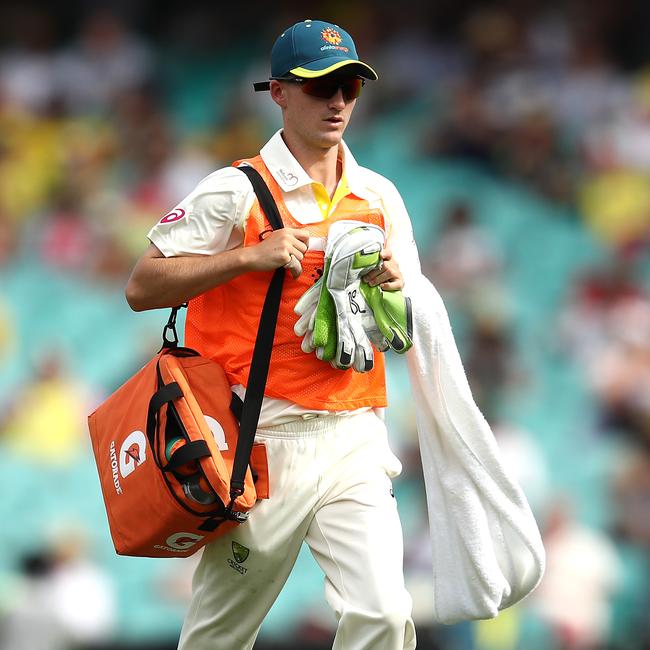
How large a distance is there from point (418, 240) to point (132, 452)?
6622 millimetres

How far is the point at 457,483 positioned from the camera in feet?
15.7

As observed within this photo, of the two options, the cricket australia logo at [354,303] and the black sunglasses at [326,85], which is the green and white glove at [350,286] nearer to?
the cricket australia logo at [354,303]

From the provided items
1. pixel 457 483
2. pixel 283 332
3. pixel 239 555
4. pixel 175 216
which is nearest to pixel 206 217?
pixel 175 216

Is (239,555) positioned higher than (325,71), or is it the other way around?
(325,71)

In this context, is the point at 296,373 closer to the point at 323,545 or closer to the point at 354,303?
the point at 354,303

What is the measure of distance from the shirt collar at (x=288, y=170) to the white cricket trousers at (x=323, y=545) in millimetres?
753

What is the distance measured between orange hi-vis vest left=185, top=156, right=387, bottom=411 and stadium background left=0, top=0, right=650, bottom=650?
4.02 m

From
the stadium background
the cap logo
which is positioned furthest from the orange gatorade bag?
the stadium background

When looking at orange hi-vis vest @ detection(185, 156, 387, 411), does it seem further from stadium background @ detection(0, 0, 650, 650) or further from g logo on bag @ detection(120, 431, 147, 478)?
stadium background @ detection(0, 0, 650, 650)

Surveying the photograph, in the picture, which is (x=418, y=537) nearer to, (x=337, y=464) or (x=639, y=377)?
(x=639, y=377)

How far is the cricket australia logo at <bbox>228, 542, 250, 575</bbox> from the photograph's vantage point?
4.53 m

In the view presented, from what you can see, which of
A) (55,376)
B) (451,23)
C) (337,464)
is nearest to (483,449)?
(337,464)

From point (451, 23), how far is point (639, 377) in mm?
3684

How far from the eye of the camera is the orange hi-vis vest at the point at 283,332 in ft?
14.7
